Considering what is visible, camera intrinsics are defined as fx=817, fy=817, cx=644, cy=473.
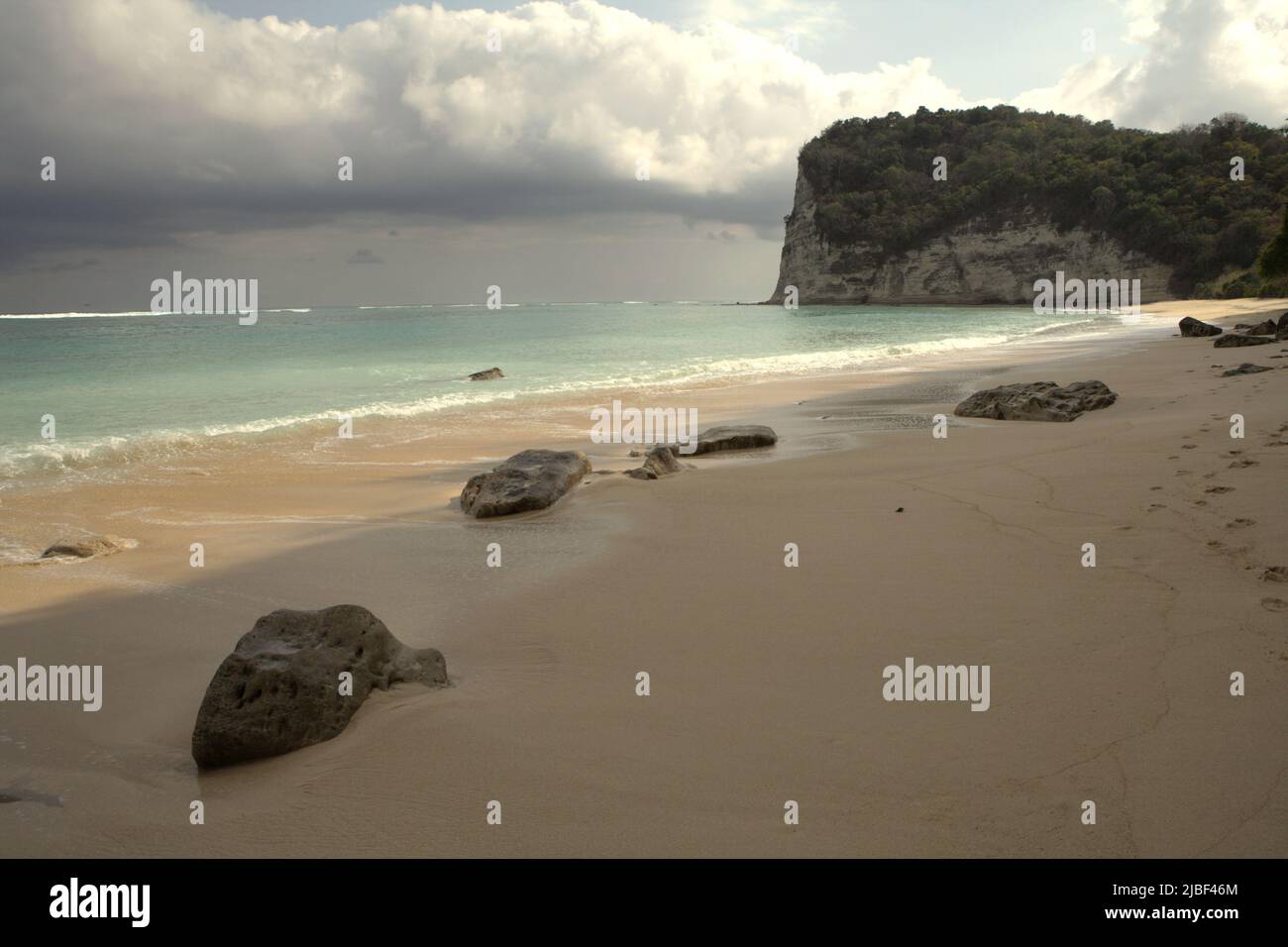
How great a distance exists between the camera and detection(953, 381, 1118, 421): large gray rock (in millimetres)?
10961

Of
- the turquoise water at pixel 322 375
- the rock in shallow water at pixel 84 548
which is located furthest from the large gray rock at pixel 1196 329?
the rock in shallow water at pixel 84 548

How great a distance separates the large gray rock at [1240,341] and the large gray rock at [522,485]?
57.2 feet

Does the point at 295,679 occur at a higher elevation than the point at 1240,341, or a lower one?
lower

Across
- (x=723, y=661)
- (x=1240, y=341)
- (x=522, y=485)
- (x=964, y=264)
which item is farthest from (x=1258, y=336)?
(x=964, y=264)

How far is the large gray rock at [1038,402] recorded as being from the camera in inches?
432

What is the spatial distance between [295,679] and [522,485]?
425 centimetres

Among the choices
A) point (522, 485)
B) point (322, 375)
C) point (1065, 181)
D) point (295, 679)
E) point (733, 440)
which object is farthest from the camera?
point (1065, 181)

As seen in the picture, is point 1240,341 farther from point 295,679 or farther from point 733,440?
point 295,679

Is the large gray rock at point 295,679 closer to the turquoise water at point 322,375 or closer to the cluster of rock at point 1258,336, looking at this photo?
the turquoise water at point 322,375

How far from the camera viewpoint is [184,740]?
352 centimetres

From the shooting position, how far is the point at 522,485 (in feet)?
25.0

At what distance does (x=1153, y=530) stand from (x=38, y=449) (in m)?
13.9
